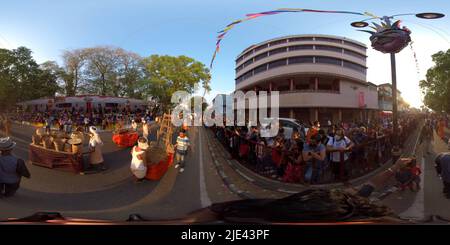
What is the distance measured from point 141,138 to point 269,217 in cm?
73

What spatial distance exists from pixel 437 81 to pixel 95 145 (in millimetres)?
1761

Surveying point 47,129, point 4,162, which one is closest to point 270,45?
point 47,129

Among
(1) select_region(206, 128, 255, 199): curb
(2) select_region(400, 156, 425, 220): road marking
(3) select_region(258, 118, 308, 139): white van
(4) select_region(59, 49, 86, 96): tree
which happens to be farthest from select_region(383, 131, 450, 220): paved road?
(4) select_region(59, 49, 86, 96): tree

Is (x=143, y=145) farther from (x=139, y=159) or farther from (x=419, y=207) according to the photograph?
(x=419, y=207)

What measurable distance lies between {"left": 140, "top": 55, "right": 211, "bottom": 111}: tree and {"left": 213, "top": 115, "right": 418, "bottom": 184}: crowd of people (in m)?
0.26

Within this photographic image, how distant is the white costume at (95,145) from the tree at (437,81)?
1.63 m

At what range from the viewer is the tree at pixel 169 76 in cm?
112

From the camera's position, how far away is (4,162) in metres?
1.25

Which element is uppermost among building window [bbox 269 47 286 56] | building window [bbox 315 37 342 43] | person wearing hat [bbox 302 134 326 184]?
building window [bbox 315 37 342 43]

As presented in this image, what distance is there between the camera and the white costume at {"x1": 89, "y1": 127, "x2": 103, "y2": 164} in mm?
1175

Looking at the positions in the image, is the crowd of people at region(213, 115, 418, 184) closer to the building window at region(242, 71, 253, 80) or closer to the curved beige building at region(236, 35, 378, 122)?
the curved beige building at region(236, 35, 378, 122)

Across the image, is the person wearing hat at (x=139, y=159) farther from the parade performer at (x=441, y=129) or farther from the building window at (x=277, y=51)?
the parade performer at (x=441, y=129)
